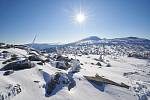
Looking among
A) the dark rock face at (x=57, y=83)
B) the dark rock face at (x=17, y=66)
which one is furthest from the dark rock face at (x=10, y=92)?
the dark rock face at (x=17, y=66)

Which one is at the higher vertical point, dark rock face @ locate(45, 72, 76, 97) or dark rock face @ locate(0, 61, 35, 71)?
dark rock face @ locate(0, 61, 35, 71)

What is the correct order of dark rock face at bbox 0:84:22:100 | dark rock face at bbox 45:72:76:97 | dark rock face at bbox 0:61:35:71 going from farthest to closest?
dark rock face at bbox 0:61:35:71 < dark rock face at bbox 45:72:76:97 < dark rock face at bbox 0:84:22:100

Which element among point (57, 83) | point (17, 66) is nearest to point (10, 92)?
point (57, 83)

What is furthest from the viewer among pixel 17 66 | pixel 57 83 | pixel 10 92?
pixel 17 66

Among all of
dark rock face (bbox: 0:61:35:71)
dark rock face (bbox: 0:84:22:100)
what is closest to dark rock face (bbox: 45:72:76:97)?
dark rock face (bbox: 0:84:22:100)

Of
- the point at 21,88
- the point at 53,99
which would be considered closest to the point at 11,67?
the point at 21,88

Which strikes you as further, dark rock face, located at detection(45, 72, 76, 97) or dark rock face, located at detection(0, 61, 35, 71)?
dark rock face, located at detection(0, 61, 35, 71)

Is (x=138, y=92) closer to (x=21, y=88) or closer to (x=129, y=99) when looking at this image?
(x=129, y=99)

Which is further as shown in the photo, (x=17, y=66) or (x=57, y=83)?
(x=17, y=66)

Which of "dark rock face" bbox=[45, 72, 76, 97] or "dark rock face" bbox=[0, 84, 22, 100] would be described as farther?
"dark rock face" bbox=[45, 72, 76, 97]

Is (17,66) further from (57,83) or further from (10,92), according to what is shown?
(10,92)

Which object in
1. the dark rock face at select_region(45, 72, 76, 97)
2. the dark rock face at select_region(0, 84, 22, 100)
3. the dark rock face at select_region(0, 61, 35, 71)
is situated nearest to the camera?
the dark rock face at select_region(0, 84, 22, 100)

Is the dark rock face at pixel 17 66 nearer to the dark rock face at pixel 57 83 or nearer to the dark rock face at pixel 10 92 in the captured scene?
the dark rock face at pixel 57 83

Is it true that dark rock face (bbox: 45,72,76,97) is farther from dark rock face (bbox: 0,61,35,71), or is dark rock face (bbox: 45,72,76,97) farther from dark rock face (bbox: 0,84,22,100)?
dark rock face (bbox: 0,61,35,71)
